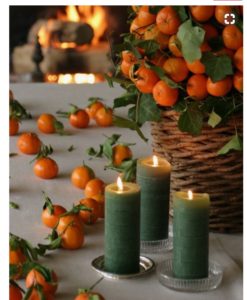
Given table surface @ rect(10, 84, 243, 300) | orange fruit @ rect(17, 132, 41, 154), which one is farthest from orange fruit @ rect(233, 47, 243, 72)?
orange fruit @ rect(17, 132, 41, 154)

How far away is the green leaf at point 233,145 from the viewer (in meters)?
1.02

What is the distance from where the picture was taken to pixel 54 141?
4.89ft

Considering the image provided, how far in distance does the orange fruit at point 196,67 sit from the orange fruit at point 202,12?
6cm

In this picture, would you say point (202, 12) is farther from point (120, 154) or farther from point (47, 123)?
point (47, 123)

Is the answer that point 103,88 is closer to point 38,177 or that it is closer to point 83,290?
point 38,177

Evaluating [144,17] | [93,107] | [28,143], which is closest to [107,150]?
[28,143]

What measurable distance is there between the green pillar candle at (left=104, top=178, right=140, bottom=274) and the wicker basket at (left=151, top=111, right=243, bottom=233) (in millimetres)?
154

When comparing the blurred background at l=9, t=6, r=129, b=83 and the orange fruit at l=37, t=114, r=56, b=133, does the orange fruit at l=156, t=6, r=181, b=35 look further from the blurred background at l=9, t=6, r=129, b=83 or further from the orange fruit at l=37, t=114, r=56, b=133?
the blurred background at l=9, t=6, r=129, b=83

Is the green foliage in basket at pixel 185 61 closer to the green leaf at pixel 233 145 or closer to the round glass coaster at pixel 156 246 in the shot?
the green leaf at pixel 233 145

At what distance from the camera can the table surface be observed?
3.02 feet

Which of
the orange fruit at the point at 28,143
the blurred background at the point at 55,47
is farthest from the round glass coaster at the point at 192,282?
the blurred background at the point at 55,47

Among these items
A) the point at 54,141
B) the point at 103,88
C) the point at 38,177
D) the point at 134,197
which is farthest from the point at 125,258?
the point at 103,88

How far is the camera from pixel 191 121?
102 centimetres
